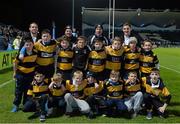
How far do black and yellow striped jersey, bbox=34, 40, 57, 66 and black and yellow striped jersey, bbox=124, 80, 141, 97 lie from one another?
180 centimetres

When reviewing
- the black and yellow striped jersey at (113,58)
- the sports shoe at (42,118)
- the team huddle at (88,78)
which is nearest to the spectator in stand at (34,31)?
the team huddle at (88,78)

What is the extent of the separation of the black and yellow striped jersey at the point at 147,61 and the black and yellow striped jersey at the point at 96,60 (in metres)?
0.94

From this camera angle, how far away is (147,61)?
1038cm

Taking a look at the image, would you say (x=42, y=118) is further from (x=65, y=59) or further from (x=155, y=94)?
(x=155, y=94)

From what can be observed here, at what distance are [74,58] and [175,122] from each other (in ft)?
9.11

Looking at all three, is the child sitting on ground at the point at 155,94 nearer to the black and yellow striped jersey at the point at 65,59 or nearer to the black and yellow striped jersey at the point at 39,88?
the black and yellow striped jersey at the point at 65,59

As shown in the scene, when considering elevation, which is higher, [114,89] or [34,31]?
[34,31]

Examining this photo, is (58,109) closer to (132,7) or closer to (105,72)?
(105,72)

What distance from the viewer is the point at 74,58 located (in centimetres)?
1033

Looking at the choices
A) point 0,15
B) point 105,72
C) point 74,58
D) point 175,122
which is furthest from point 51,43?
point 0,15

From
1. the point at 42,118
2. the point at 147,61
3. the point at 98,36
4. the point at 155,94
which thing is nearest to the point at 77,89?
the point at 42,118

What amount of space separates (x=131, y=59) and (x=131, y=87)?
2.33 feet

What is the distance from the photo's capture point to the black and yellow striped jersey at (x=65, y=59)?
33.6 ft

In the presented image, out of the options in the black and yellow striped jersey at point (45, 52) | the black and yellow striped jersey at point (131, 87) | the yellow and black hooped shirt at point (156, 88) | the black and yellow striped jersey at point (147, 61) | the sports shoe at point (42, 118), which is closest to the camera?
the sports shoe at point (42, 118)
